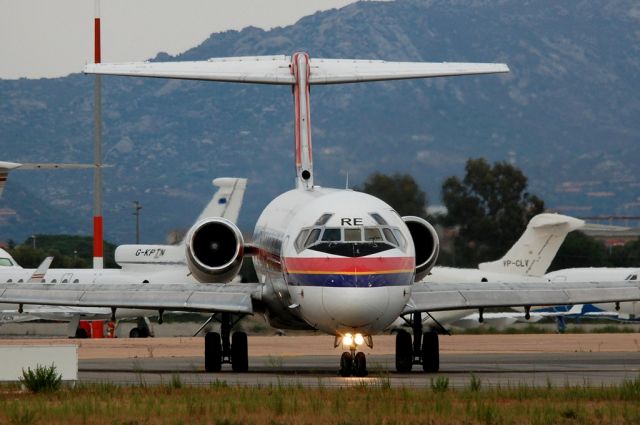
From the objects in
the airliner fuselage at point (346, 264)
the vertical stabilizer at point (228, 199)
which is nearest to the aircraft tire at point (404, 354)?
the airliner fuselage at point (346, 264)

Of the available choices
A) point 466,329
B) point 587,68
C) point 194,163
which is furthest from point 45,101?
point 466,329

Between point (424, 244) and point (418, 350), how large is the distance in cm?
184

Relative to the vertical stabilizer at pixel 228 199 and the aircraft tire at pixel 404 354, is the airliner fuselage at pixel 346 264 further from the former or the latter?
the vertical stabilizer at pixel 228 199

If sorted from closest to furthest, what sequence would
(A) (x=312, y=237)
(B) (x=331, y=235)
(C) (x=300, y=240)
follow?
(B) (x=331, y=235) → (A) (x=312, y=237) → (C) (x=300, y=240)

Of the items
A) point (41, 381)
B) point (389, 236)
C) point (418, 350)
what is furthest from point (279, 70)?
point (41, 381)

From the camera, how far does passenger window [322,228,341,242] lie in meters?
20.1

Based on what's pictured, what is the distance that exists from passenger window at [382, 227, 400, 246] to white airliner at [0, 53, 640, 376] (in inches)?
0.8

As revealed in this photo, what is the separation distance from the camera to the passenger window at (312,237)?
66.9 feet

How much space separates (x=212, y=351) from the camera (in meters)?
23.1

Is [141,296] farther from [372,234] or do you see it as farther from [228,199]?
[228,199]

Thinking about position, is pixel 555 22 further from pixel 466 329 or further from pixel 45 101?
pixel 466 329

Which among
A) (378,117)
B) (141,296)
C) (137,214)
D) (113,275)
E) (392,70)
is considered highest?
(378,117)

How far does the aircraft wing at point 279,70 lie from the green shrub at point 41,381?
833cm

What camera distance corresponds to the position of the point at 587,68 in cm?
13150
